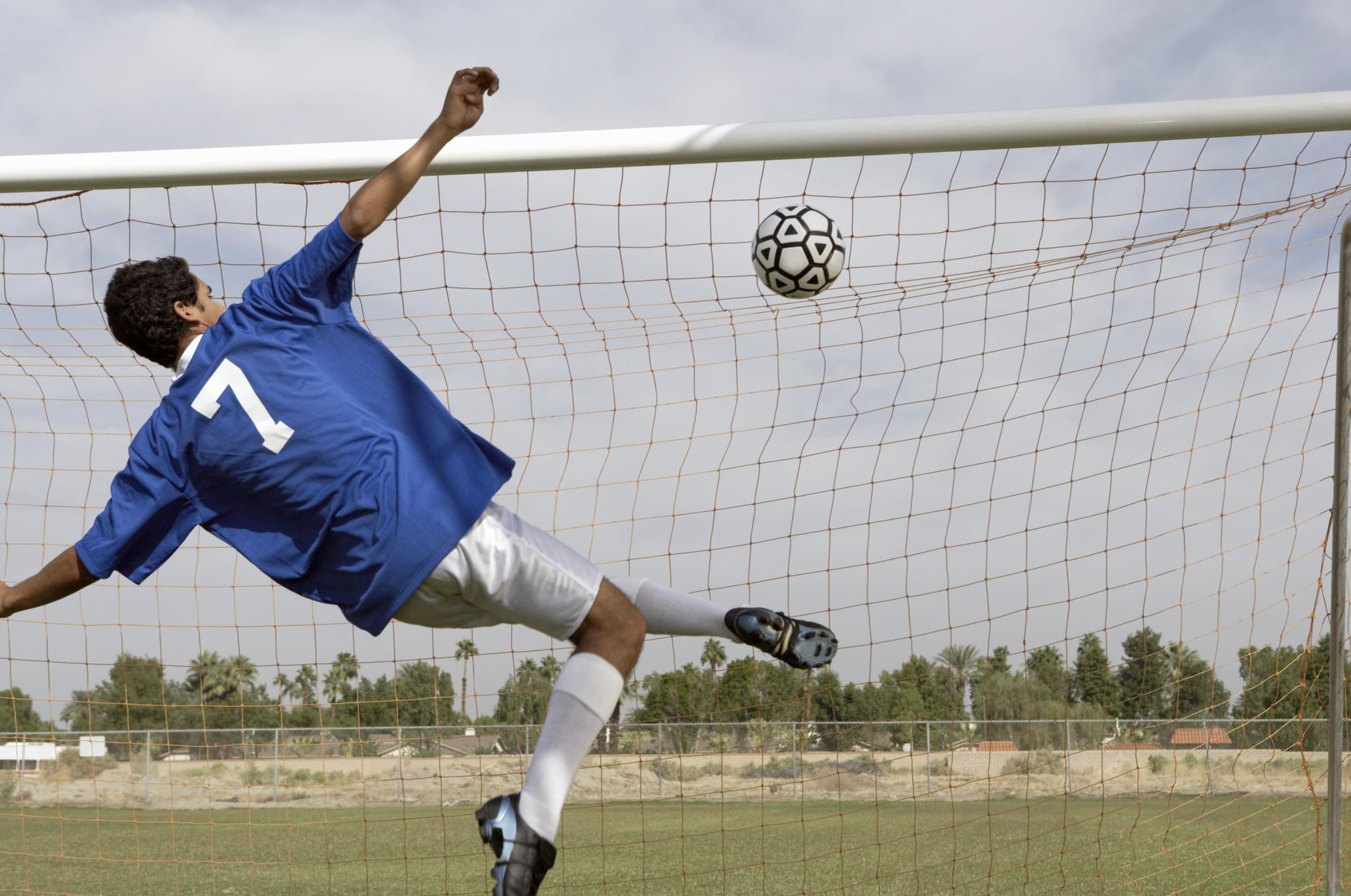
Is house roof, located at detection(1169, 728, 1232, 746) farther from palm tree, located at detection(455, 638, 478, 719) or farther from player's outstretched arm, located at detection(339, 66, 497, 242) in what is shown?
player's outstretched arm, located at detection(339, 66, 497, 242)

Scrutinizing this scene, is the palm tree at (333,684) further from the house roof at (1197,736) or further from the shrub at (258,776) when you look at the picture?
the house roof at (1197,736)

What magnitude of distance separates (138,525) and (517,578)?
110 cm

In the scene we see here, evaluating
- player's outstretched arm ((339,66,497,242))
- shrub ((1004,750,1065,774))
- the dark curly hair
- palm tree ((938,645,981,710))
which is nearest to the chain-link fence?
shrub ((1004,750,1065,774))

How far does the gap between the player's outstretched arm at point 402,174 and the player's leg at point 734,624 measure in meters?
1.17

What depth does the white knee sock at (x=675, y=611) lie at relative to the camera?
3041 mm

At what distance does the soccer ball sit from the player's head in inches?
81.8

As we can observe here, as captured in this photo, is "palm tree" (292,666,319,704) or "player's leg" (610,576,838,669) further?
"palm tree" (292,666,319,704)

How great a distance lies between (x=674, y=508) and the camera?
587 cm

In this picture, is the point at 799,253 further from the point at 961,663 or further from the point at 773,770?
the point at 773,770

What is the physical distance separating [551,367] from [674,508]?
3.30 ft

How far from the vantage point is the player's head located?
10.0 ft

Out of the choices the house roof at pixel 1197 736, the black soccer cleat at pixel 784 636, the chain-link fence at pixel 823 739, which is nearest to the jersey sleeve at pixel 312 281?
the black soccer cleat at pixel 784 636

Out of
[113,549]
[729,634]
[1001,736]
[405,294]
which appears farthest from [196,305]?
[1001,736]

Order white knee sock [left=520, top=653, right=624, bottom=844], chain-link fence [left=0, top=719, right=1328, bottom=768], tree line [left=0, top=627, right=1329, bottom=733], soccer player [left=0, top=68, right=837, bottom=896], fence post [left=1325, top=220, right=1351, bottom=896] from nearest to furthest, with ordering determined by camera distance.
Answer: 1. white knee sock [left=520, top=653, right=624, bottom=844]
2. soccer player [left=0, top=68, right=837, bottom=896]
3. fence post [left=1325, top=220, right=1351, bottom=896]
4. tree line [left=0, top=627, right=1329, bottom=733]
5. chain-link fence [left=0, top=719, right=1328, bottom=768]
